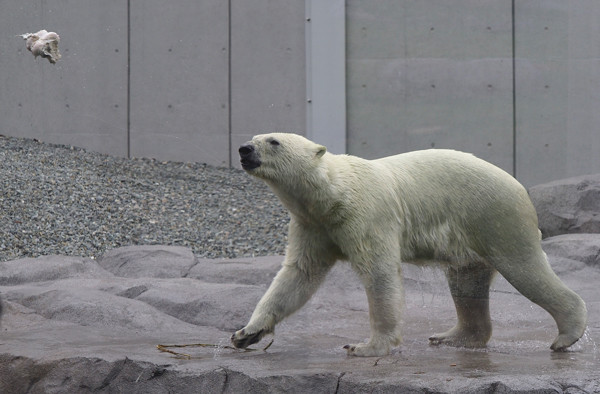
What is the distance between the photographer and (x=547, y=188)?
8797mm

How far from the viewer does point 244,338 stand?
168 inches

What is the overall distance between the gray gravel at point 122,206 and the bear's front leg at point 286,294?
13.8 feet

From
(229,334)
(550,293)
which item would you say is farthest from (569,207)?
(229,334)

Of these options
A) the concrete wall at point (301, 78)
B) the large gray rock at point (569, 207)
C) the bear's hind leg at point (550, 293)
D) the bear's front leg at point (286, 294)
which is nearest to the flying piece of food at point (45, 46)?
the bear's front leg at point (286, 294)

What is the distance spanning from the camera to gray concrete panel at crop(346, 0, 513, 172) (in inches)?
381

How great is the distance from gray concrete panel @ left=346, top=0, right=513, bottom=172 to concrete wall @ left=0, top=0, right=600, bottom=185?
0.01 meters

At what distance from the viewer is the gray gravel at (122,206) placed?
28.5 feet

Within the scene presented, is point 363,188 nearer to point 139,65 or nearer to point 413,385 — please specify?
point 413,385

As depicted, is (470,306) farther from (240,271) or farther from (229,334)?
(240,271)

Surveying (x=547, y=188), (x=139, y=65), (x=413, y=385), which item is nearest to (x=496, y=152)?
(x=547, y=188)

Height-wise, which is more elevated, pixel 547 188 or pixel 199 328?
pixel 547 188

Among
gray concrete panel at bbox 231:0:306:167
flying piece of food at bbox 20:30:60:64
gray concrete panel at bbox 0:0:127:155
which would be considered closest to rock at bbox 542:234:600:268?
gray concrete panel at bbox 231:0:306:167

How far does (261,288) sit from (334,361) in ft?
6.32

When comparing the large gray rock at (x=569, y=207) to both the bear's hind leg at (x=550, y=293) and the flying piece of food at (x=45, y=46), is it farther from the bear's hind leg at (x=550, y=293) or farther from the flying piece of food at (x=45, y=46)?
the flying piece of food at (x=45, y=46)
